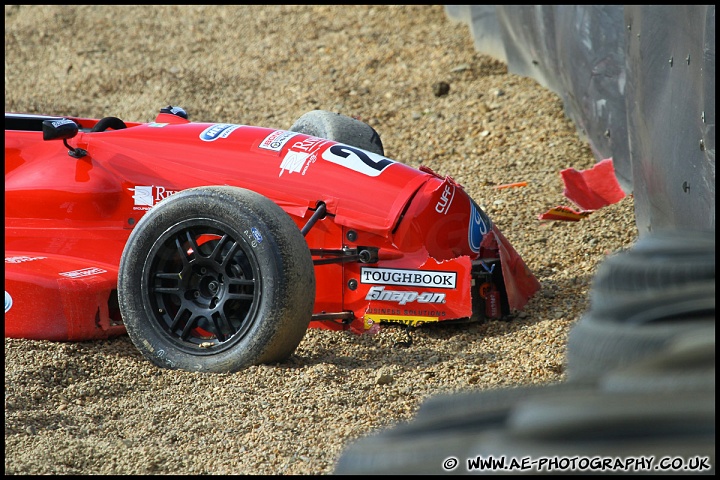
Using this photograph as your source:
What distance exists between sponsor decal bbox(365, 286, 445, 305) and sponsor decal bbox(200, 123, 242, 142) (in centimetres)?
111

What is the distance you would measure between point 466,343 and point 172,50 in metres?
6.97

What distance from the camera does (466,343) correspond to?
4.22m

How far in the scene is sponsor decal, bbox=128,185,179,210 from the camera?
447cm

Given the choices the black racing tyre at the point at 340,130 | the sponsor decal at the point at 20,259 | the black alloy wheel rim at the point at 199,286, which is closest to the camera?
the black alloy wheel rim at the point at 199,286

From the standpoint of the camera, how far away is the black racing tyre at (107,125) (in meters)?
4.81

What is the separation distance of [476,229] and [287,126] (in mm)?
3943

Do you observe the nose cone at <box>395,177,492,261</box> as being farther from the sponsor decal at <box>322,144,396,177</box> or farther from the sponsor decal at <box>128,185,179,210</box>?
the sponsor decal at <box>128,185,179,210</box>

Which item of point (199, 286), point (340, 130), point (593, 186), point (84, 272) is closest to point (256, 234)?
point (199, 286)

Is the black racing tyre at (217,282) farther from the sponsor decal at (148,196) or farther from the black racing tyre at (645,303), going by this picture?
the black racing tyre at (645,303)

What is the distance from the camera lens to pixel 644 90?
474 cm

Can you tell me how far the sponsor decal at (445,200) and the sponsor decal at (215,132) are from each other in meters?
1.12

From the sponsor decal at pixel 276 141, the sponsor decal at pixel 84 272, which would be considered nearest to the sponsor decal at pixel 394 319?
the sponsor decal at pixel 276 141

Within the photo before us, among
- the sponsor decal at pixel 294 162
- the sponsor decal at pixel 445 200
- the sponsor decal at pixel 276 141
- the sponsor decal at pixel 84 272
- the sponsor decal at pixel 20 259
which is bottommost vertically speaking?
the sponsor decal at pixel 84 272

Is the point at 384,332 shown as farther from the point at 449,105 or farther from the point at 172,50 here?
the point at 172,50
